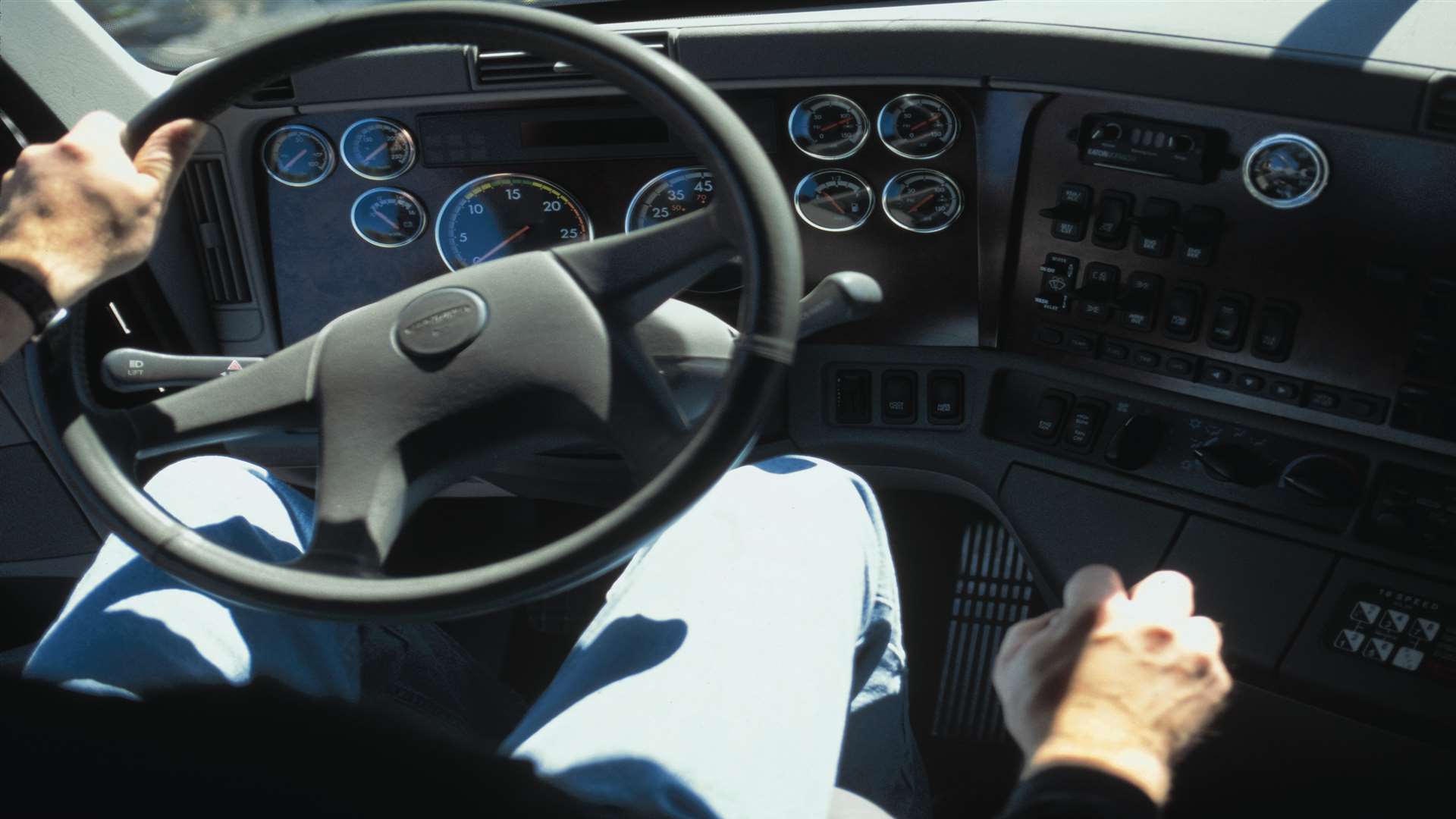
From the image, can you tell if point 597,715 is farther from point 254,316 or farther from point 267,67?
point 254,316

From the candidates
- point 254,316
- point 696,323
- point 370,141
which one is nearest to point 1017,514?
point 696,323

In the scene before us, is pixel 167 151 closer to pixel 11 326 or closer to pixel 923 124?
pixel 11 326

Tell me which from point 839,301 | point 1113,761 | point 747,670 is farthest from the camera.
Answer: point 839,301

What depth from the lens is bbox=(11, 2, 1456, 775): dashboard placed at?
1.28 metres

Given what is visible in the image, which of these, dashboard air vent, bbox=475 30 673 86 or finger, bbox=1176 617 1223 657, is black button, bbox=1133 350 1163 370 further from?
dashboard air vent, bbox=475 30 673 86

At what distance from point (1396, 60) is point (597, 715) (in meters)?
1.02

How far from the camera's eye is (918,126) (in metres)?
1.51

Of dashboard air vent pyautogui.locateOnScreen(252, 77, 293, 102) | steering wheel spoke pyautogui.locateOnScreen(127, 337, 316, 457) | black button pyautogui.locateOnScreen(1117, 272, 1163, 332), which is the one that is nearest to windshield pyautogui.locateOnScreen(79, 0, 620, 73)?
dashboard air vent pyautogui.locateOnScreen(252, 77, 293, 102)

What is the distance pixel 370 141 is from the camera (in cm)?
167

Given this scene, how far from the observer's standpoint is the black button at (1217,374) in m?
1.46

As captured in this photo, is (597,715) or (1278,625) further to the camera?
(1278,625)

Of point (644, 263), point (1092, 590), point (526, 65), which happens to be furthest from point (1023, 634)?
point (526, 65)

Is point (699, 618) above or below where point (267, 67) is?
below

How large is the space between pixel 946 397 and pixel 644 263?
738mm
